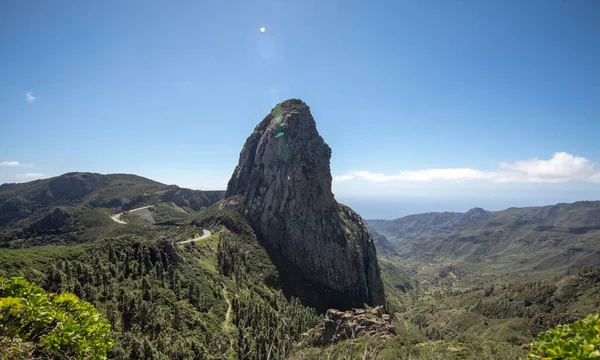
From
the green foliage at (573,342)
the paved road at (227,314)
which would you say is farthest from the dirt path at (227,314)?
the green foliage at (573,342)

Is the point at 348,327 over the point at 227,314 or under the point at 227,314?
over

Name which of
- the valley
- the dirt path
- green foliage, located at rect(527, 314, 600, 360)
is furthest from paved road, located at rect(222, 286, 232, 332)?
green foliage, located at rect(527, 314, 600, 360)

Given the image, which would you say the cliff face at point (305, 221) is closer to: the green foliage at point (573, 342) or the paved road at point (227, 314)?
the paved road at point (227, 314)

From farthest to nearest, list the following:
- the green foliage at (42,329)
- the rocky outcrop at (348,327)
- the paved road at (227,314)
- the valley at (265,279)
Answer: the paved road at (227,314), the rocky outcrop at (348,327), the valley at (265,279), the green foliage at (42,329)

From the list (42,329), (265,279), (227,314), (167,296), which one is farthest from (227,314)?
(42,329)

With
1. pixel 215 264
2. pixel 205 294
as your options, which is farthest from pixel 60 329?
pixel 215 264

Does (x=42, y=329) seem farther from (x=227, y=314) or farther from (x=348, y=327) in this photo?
(x=227, y=314)

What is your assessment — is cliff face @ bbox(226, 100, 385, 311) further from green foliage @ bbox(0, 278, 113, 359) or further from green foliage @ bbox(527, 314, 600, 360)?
green foliage @ bbox(527, 314, 600, 360)
